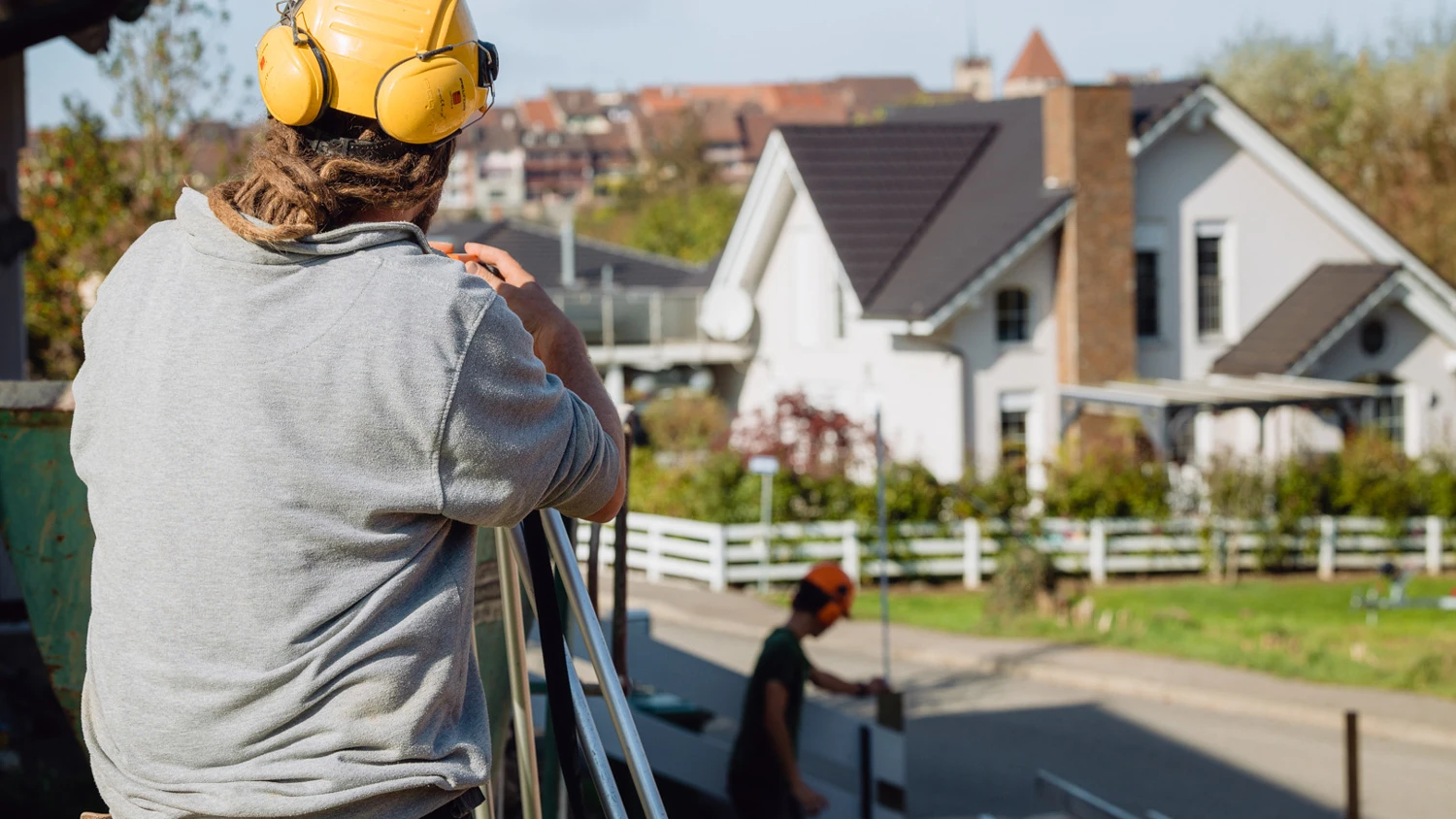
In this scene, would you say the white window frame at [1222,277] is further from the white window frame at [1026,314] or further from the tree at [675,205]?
the tree at [675,205]

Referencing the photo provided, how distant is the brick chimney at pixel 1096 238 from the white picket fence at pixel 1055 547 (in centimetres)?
362

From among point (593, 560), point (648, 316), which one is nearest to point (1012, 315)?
point (648, 316)

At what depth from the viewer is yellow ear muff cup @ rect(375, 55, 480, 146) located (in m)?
2.04

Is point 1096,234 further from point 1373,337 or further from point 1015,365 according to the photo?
point 1373,337

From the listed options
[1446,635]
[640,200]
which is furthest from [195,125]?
[640,200]

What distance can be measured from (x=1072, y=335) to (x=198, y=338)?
24.5m

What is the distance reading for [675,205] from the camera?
2916 inches

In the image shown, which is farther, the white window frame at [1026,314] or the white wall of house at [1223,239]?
the white wall of house at [1223,239]

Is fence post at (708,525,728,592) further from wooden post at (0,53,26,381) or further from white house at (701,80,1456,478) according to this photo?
wooden post at (0,53,26,381)

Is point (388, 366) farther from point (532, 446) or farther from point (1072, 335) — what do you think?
point (1072, 335)

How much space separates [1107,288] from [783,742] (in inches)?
780

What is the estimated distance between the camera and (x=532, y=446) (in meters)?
1.98

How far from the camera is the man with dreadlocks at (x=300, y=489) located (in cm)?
188

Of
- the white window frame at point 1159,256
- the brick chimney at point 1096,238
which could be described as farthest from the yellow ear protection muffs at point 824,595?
the white window frame at point 1159,256
